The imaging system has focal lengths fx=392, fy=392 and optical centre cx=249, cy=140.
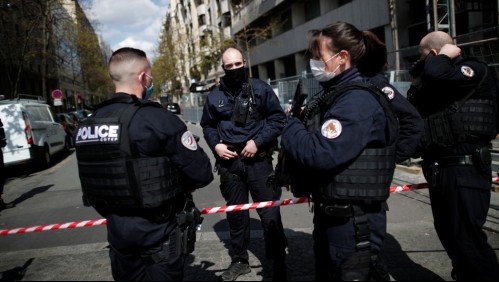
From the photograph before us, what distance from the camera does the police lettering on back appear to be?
1991 mm

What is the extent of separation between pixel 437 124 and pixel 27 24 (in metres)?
24.6

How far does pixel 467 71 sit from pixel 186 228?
6.75 ft

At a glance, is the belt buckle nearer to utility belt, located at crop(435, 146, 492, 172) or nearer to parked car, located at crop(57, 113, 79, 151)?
utility belt, located at crop(435, 146, 492, 172)

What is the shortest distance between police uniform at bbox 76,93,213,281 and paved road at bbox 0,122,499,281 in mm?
1457

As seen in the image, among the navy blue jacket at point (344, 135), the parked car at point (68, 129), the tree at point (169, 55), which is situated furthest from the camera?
the tree at point (169, 55)

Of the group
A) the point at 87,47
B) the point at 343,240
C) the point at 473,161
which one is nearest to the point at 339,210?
the point at 343,240

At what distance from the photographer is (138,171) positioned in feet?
6.66

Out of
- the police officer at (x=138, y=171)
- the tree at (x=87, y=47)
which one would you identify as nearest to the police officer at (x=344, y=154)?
the police officer at (x=138, y=171)

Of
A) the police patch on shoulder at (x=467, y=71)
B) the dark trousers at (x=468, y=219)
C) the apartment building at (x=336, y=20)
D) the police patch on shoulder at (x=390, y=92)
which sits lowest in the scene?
the dark trousers at (x=468, y=219)

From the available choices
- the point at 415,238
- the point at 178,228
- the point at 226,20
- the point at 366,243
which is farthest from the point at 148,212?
the point at 226,20

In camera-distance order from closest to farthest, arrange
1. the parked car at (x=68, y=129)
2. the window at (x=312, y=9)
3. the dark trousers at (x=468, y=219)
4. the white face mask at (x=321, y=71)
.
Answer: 1. the white face mask at (x=321, y=71)
2. the dark trousers at (x=468, y=219)
3. the parked car at (x=68, y=129)
4. the window at (x=312, y=9)

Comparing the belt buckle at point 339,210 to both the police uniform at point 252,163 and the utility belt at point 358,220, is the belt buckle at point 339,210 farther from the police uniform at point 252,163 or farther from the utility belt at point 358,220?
the police uniform at point 252,163

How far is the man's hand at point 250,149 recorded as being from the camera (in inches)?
131

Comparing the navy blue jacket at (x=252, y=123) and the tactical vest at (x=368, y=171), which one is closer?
the tactical vest at (x=368, y=171)
